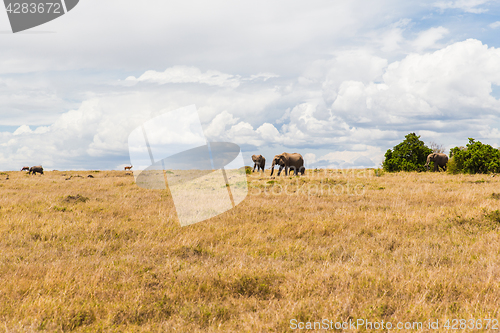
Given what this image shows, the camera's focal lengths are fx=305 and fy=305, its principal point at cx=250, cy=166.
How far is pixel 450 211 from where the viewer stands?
38.2 feet

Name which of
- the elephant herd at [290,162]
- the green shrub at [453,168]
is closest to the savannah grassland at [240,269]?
the elephant herd at [290,162]

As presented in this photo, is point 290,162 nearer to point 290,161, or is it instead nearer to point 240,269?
point 290,161

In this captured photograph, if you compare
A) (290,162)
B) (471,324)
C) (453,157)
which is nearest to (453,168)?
(453,157)

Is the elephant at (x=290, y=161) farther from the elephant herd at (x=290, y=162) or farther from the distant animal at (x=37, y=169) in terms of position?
the distant animal at (x=37, y=169)

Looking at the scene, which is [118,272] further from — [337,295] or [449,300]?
[449,300]

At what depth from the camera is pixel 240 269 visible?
6.24 metres

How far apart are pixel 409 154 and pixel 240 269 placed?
4212 cm

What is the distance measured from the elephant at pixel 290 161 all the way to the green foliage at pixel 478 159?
17.0 meters

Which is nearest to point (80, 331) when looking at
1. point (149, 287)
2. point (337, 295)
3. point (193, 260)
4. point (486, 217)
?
point (149, 287)

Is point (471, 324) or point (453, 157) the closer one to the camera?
point (471, 324)

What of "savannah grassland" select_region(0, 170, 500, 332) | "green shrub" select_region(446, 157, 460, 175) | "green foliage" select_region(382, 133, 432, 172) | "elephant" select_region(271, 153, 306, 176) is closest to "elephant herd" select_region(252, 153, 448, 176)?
"elephant" select_region(271, 153, 306, 176)

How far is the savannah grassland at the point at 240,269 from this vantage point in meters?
4.77

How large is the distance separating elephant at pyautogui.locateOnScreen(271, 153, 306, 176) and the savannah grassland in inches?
983

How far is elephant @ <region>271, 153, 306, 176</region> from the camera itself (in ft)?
121
